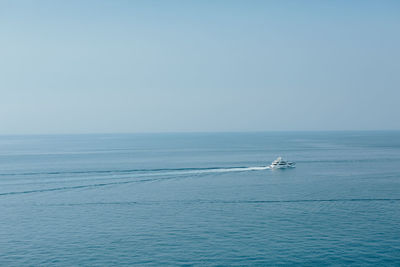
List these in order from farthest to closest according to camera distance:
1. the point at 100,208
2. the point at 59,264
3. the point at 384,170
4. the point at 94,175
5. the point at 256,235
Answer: the point at 384,170 → the point at 94,175 → the point at 100,208 → the point at 256,235 → the point at 59,264

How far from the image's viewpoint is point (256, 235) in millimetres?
56688

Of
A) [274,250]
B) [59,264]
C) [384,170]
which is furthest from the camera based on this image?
[384,170]

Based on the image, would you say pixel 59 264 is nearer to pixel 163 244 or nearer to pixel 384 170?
pixel 163 244

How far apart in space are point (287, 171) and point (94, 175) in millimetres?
58839

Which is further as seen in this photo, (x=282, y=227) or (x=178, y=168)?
(x=178, y=168)

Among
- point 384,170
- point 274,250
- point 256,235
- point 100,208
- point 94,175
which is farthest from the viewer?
point 384,170

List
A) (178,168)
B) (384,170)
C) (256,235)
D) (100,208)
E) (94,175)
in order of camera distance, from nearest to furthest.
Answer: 1. (256,235)
2. (100,208)
3. (94,175)
4. (384,170)
5. (178,168)

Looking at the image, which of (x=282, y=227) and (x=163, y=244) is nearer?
(x=163, y=244)

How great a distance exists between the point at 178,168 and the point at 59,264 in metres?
85.1

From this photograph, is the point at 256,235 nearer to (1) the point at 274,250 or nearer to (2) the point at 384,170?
(1) the point at 274,250

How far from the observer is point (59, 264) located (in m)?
47.4

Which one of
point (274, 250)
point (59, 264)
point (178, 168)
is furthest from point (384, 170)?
point (59, 264)

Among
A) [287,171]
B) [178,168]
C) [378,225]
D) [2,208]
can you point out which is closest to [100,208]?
[2,208]

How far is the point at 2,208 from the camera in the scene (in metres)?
75.4
